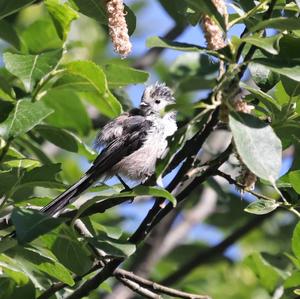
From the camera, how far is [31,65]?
296cm

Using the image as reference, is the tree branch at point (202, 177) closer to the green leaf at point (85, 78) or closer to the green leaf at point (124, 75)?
the green leaf at point (85, 78)

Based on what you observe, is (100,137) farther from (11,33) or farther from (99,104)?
(11,33)

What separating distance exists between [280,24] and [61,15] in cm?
97

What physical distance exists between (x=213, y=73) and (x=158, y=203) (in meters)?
1.93

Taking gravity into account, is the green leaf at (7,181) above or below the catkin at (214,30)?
below

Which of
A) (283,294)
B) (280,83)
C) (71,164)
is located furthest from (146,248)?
(280,83)

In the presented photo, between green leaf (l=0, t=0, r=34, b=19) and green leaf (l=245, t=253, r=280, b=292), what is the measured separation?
1943mm

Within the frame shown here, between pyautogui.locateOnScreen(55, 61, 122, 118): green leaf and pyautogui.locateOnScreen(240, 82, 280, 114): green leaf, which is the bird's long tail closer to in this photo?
pyautogui.locateOnScreen(55, 61, 122, 118): green leaf

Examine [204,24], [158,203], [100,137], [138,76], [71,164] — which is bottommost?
[71,164]

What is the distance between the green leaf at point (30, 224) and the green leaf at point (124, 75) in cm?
85

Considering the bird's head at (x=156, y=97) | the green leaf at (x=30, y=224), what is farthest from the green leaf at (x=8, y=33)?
the green leaf at (x=30, y=224)

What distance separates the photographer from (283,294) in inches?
156

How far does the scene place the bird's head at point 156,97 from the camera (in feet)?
16.8

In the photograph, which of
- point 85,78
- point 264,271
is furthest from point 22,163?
point 264,271
